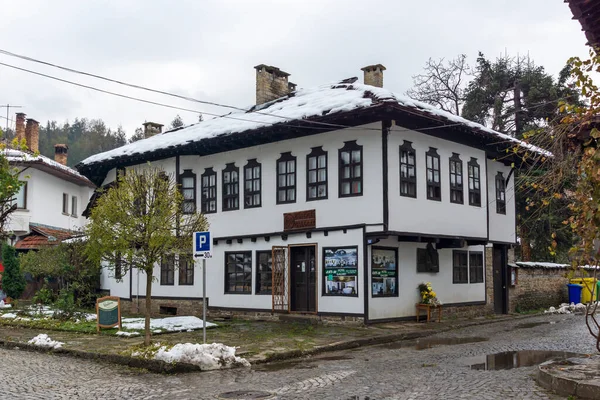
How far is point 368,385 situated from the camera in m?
9.37

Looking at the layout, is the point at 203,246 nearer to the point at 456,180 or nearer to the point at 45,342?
the point at 45,342

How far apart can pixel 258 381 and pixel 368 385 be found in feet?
6.16

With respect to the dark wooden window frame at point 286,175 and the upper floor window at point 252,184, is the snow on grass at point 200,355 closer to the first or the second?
the dark wooden window frame at point 286,175

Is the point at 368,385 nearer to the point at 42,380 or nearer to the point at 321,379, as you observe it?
the point at 321,379

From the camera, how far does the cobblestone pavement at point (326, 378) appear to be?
8.88 m

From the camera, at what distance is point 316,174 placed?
19672 millimetres

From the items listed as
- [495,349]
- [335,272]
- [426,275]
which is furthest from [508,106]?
[495,349]

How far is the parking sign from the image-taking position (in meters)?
12.8

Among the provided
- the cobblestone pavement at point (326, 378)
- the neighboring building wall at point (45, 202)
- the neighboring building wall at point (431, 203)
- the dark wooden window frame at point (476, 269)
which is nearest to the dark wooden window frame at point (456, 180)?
the neighboring building wall at point (431, 203)

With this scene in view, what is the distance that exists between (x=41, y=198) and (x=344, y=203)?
24063mm

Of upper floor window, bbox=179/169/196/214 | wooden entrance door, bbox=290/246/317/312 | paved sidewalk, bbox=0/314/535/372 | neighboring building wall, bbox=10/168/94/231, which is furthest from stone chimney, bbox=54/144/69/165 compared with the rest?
wooden entrance door, bbox=290/246/317/312

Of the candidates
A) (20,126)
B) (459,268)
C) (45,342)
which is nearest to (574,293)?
(459,268)

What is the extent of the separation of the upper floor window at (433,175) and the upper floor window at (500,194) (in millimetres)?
4563

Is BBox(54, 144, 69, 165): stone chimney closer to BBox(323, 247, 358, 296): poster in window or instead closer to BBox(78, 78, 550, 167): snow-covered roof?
BBox(78, 78, 550, 167): snow-covered roof
